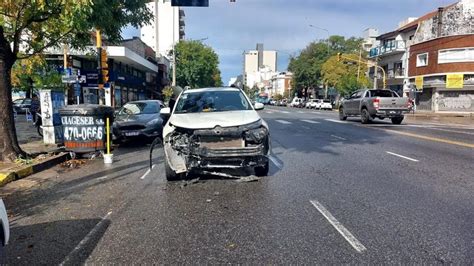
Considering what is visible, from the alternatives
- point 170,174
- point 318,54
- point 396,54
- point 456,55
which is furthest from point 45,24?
point 318,54

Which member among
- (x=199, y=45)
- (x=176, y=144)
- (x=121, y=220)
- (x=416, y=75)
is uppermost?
(x=199, y=45)

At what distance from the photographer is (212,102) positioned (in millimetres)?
8656

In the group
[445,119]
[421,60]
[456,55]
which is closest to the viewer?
[445,119]

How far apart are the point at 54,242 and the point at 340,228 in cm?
345

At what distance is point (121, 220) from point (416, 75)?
4887 centimetres

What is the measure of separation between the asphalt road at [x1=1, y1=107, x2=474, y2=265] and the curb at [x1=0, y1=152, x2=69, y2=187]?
0.23 metres

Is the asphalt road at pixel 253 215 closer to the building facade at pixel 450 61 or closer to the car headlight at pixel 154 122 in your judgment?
the car headlight at pixel 154 122

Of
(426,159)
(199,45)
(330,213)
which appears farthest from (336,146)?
(199,45)

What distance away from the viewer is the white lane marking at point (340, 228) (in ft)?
14.2

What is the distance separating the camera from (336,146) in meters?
12.8

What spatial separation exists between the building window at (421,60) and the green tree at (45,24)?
42705mm

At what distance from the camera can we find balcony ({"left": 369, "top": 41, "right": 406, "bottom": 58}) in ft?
168

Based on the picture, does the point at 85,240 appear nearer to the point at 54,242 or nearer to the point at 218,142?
the point at 54,242

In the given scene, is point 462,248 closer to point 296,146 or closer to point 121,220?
point 121,220
